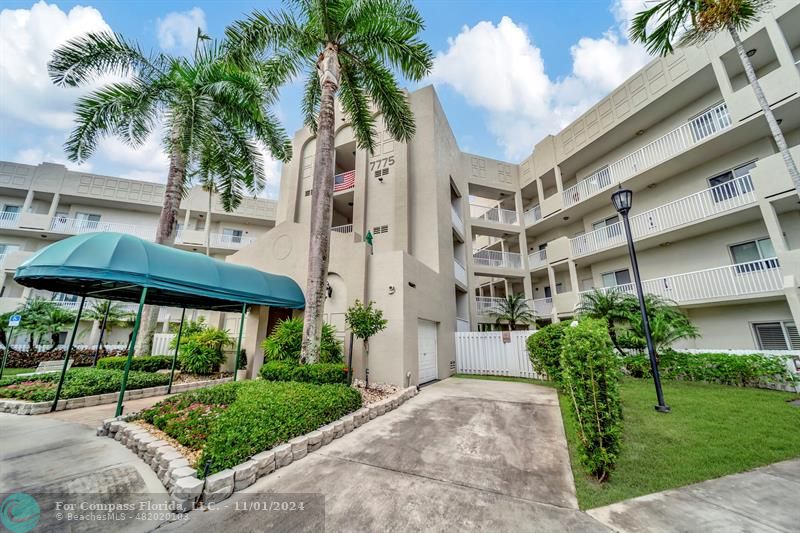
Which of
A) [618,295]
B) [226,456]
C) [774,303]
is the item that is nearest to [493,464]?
[226,456]

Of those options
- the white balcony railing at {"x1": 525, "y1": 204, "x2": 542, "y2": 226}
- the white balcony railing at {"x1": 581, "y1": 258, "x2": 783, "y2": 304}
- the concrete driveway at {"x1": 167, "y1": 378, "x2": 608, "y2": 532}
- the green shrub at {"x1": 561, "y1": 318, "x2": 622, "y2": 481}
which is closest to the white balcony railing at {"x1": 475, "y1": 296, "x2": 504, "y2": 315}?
the white balcony railing at {"x1": 525, "y1": 204, "x2": 542, "y2": 226}

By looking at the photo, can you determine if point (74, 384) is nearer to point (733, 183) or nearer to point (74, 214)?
point (733, 183)

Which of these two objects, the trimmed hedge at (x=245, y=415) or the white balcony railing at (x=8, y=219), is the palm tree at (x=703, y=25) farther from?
the white balcony railing at (x=8, y=219)

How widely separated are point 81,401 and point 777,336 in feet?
67.3

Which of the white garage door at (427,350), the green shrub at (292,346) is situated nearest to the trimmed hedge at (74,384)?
the green shrub at (292,346)

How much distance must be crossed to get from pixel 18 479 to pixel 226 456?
8.01 ft

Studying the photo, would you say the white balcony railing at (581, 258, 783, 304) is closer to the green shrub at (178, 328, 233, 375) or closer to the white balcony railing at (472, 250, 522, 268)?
the white balcony railing at (472, 250, 522, 268)

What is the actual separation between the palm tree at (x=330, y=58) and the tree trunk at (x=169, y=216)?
4.28 m

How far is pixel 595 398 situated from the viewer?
3605mm

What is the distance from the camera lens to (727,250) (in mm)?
11109

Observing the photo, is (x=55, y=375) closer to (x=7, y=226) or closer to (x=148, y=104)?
(x=148, y=104)

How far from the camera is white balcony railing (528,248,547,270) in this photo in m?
17.3

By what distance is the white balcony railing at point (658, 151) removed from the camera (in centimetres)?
1103

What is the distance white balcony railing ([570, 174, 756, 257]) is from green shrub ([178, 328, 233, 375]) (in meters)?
16.9
